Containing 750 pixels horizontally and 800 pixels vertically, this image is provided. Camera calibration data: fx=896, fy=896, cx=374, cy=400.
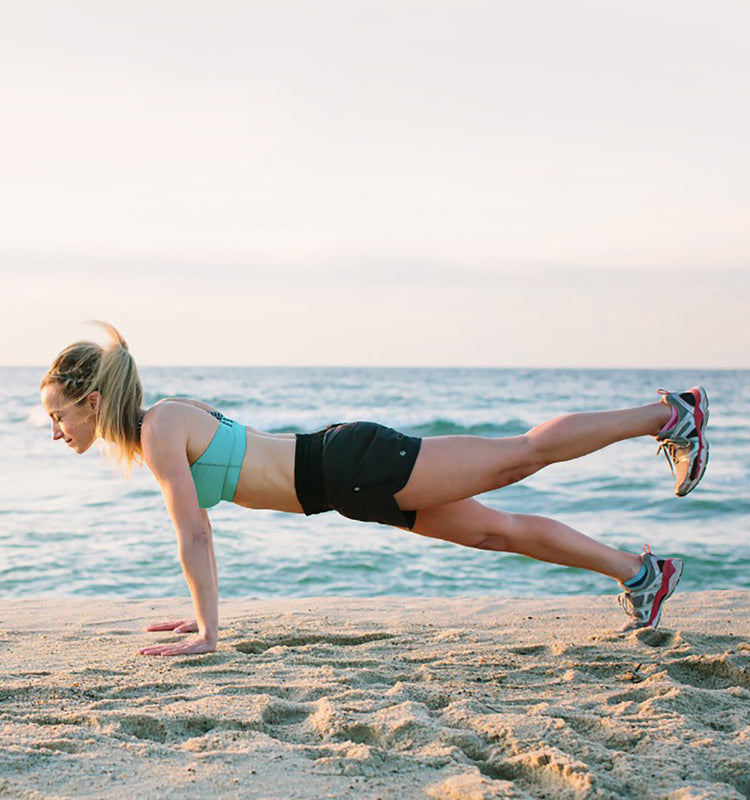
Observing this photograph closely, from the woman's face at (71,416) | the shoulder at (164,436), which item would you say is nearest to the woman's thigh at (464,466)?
the shoulder at (164,436)

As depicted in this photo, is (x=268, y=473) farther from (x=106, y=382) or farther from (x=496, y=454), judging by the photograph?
(x=496, y=454)

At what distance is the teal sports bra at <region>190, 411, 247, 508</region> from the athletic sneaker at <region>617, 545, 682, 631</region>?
2.00m

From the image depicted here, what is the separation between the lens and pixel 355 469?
3.98 metres

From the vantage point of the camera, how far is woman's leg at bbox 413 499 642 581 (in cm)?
436

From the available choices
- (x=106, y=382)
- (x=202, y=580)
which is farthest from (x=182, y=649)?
(x=106, y=382)

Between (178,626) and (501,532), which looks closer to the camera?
(501,532)

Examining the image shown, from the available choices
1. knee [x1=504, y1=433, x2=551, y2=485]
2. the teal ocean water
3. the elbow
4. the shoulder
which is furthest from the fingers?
the teal ocean water

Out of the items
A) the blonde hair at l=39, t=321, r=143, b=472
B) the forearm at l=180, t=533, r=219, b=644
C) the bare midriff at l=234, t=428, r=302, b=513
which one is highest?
the blonde hair at l=39, t=321, r=143, b=472

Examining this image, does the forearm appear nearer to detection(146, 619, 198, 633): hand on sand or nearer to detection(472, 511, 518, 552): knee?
detection(146, 619, 198, 633): hand on sand

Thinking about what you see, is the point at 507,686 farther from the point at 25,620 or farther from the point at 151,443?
the point at 25,620

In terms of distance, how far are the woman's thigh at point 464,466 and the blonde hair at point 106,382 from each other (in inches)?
49.9

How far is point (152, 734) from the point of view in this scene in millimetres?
2854

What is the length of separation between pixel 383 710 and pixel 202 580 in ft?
4.18

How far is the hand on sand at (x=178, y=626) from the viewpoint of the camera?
457 centimetres
